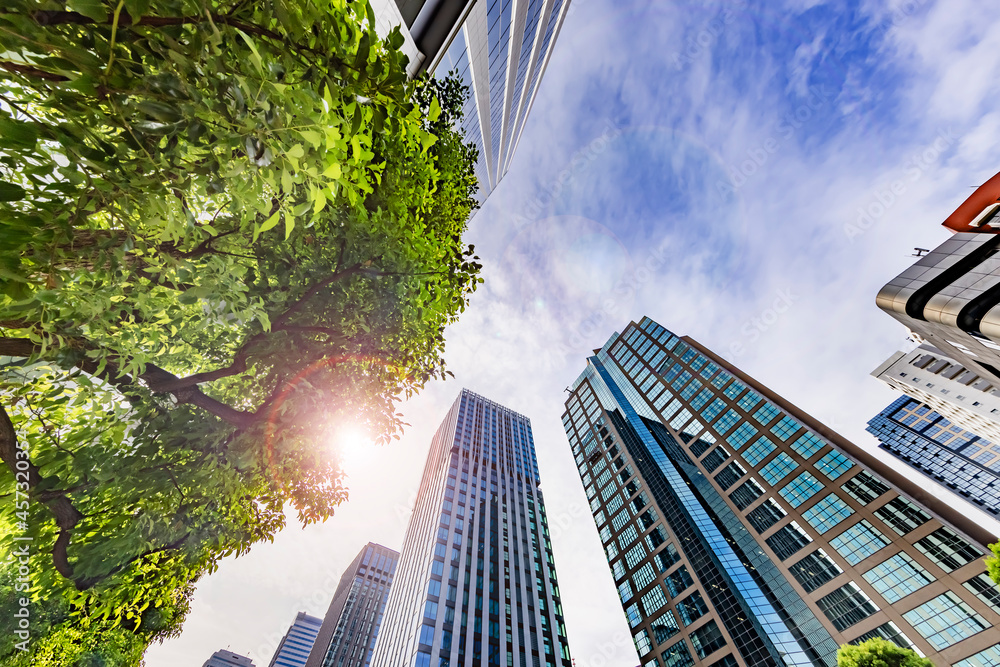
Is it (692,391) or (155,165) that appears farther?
(692,391)

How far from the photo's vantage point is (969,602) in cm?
2648

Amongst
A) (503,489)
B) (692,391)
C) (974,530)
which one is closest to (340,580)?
(503,489)

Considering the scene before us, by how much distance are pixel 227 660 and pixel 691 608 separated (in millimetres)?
219716

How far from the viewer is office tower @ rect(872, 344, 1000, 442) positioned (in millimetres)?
51344

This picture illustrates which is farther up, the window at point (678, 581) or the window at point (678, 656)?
the window at point (678, 581)

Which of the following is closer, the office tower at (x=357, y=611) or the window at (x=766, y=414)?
the window at (x=766, y=414)

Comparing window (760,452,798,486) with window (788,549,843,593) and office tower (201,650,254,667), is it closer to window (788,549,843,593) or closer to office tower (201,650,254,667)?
window (788,549,843,593)

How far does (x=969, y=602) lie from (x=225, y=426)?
49628 millimetres

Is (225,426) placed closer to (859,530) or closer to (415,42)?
(415,42)

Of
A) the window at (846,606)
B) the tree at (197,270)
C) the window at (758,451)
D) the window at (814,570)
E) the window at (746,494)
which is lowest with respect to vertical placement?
the tree at (197,270)

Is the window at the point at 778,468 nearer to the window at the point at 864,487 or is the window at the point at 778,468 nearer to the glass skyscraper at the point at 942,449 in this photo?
the window at the point at 864,487

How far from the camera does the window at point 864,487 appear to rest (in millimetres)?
34344

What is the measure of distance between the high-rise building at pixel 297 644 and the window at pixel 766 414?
611 ft

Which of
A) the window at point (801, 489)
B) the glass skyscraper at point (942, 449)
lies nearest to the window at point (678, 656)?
the window at point (801, 489)
